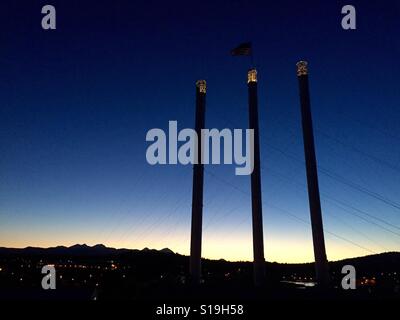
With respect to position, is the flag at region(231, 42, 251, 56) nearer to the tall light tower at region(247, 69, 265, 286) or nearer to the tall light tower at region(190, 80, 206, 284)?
the tall light tower at region(247, 69, 265, 286)

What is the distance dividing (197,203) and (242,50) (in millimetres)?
20614

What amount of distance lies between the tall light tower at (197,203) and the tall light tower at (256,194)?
6.87 meters

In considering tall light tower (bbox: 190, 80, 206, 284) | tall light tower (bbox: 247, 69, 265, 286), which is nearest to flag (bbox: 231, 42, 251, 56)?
tall light tower (bbox: 247, 69, 265, 286)

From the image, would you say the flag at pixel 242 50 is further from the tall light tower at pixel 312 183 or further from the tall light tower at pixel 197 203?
the tall light tower at pixel 197 203

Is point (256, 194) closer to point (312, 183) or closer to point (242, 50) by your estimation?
point (312, 183)

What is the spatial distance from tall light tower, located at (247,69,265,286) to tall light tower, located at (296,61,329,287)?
5.83m

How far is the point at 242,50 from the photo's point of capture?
51.0m

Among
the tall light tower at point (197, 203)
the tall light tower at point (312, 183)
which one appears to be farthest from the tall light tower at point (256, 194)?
the tall light tower at point (197, 203)

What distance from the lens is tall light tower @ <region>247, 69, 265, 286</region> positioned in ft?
152

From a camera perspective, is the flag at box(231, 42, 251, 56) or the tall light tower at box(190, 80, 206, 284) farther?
the flag at box(231, 42, 251, 56)

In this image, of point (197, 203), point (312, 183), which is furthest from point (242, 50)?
point (197, 203)

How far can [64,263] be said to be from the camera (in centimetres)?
12006
